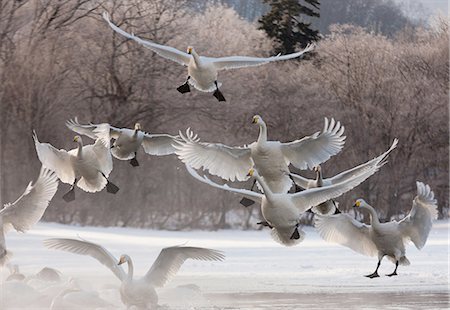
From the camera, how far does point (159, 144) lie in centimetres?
1073

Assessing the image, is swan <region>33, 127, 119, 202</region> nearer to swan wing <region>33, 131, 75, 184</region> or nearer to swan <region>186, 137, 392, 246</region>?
swan wing <region>33, 131, 75, 184</region>

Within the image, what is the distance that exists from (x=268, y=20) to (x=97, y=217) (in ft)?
37.0

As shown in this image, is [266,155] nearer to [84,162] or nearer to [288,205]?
[288,205]

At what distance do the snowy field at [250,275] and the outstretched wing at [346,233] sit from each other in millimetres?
887

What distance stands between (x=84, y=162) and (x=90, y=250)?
2.72 ft

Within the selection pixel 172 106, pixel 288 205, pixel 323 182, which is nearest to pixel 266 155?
pixel 288 205

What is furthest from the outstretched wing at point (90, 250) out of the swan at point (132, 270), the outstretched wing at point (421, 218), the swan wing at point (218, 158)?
the outstretched wing at point (421, 218)

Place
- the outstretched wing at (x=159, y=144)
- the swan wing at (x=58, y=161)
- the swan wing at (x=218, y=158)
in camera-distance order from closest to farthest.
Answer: the swan wing at (x=218, y=158), the swan wing at (x=58, y=161), the outstretched wing at (x=159, y=144)

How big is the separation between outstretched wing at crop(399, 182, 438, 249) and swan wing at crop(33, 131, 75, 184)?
3.05 m

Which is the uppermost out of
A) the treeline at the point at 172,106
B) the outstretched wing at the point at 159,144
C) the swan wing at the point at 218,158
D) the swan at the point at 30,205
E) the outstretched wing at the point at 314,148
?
the outstretched wing at the point at 314,148

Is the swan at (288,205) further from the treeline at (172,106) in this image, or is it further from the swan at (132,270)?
the treeline at (172,106)

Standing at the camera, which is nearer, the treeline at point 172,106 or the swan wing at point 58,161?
the swan wing at point 58,161

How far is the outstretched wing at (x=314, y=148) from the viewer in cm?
945

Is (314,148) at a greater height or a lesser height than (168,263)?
greater
